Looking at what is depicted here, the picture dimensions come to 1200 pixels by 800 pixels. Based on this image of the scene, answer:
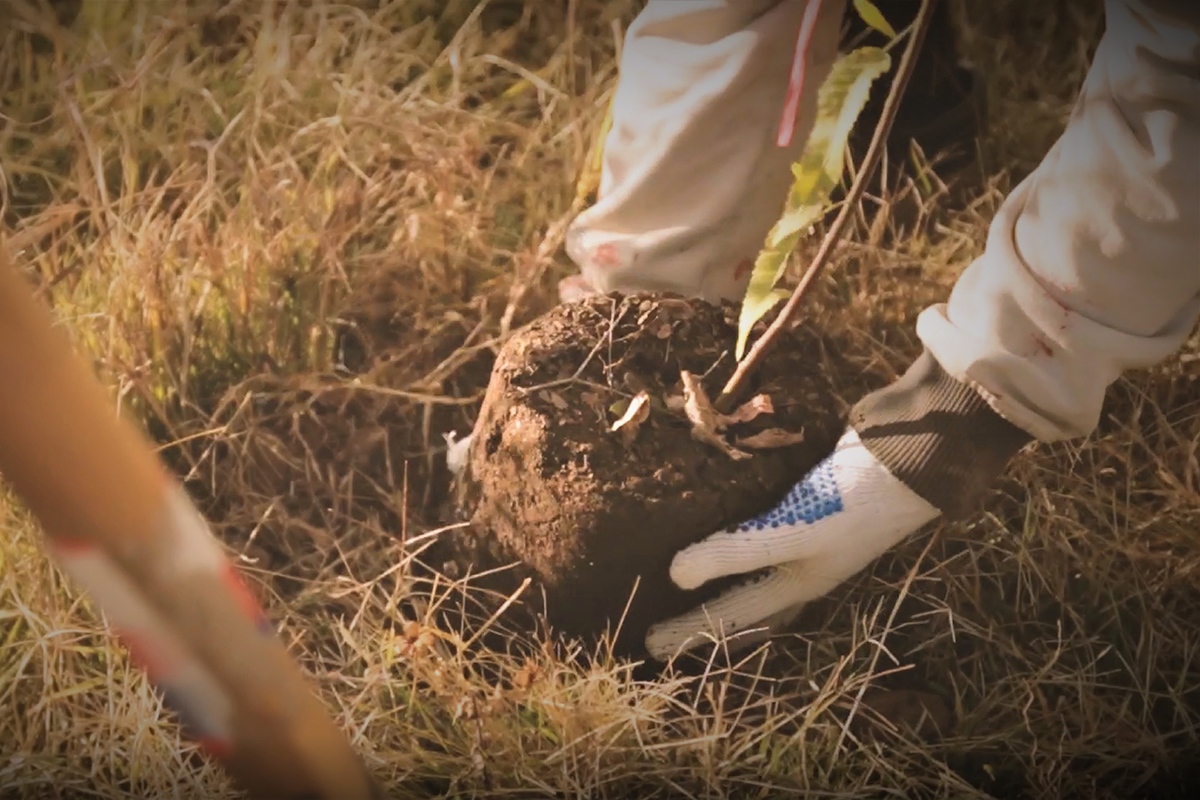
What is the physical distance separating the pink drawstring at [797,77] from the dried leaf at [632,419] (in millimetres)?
195

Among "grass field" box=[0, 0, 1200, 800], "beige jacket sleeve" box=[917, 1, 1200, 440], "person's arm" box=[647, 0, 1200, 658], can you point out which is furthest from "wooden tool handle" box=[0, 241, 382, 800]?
"beige jacket sleeve" box=[917, 1, 1200, 440]

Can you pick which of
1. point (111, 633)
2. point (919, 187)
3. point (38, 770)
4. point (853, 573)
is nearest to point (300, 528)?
point (111, 633)

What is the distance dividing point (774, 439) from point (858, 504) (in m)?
Result: 0.07

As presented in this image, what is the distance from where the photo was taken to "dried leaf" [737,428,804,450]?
67cm

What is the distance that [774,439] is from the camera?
0.67 meters

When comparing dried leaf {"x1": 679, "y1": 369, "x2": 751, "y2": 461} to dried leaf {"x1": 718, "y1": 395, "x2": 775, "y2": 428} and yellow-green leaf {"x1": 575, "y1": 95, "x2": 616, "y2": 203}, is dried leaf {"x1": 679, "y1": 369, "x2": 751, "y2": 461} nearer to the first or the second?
dried leaf {"x1": 718, "y1": 395, "x2": 775, "y2": 428}

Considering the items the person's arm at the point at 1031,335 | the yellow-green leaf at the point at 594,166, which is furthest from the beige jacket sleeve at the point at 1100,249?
the yellow-green leaf at the point at 594,166

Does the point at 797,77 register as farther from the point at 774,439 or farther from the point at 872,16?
the point at 774,439

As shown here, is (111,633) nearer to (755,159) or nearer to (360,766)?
(360,766)

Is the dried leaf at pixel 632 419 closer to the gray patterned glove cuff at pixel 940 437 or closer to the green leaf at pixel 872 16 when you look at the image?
the gray patterned glove cuff at pixel 940 437

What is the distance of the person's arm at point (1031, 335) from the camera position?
555 millimetres

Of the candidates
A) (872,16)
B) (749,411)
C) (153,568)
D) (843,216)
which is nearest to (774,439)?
(749,411)

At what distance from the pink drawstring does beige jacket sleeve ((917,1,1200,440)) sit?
0.48 feet

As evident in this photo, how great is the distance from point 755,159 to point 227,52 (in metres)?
0.38
